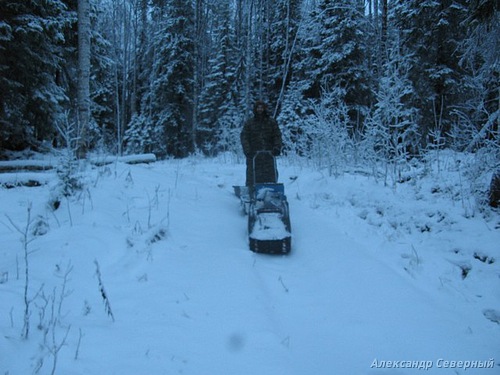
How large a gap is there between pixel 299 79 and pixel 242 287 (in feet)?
66.1

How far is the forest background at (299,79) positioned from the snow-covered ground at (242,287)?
1.41 m

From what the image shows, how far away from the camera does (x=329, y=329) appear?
3.24 m

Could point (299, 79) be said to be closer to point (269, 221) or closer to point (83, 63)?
point (83, 63)

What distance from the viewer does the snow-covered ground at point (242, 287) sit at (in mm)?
2633

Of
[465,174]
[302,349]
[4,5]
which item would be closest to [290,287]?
[302,349]

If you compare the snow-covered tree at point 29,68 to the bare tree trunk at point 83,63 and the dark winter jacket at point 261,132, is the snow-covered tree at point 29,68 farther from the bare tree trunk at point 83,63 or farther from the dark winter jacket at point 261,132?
the dark winter jacket at point 261,132

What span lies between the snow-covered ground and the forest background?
1.41 metres

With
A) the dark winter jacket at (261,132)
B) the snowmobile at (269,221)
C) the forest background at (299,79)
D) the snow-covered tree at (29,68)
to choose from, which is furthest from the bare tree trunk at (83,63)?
the snowmobile at (269,221)

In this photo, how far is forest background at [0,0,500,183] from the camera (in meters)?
7.37

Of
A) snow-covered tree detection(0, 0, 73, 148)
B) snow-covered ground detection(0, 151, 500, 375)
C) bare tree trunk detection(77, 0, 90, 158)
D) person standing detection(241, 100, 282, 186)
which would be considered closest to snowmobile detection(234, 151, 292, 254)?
snow-covered ground detection(0, 151, 500, 375)

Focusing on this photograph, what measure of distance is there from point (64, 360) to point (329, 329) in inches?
88.2

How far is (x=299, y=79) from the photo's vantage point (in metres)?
22.0

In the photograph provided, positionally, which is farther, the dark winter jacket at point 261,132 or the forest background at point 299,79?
the forest background at point 299,79

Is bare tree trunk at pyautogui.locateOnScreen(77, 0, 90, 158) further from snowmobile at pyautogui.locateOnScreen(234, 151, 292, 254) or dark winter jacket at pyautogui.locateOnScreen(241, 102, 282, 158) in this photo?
snowmobile at pyautogui.locateOnScreen(234, 151, 292, 254)
